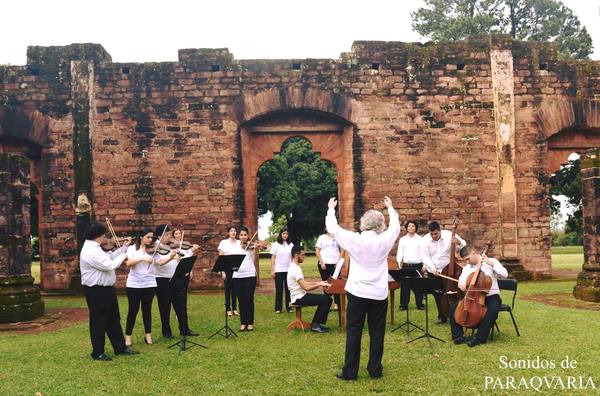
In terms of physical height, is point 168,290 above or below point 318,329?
above

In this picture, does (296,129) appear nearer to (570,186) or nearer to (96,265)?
(96,265)

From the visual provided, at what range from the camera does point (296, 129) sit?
14.4 metres

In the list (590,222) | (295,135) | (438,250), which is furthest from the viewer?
(295,135)

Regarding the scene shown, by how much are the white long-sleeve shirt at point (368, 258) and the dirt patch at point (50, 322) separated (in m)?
5.92

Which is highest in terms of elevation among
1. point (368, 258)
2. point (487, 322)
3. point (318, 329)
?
point (368, 258)

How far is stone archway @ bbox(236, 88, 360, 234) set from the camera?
14.0 metres

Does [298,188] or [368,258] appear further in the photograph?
[298,188]

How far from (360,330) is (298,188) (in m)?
24.5

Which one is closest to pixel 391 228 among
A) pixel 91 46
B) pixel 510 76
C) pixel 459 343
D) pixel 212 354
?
pixel 459 343

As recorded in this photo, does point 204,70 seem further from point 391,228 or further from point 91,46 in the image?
point 391,228

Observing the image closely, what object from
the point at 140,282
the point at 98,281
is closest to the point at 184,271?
the point at 140,282

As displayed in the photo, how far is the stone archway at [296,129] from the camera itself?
14031mm

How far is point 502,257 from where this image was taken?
14062mm

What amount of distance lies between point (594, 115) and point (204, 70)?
10.7 m
